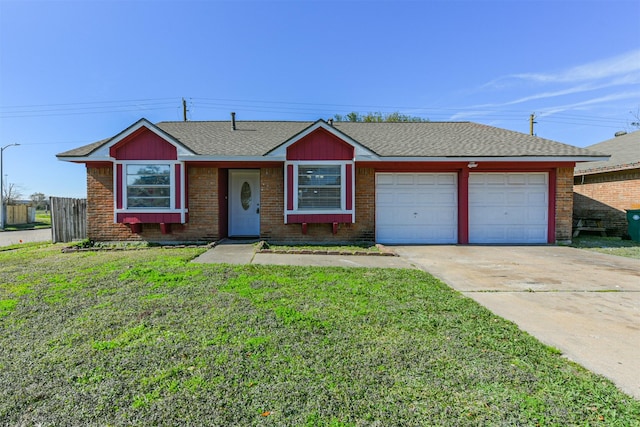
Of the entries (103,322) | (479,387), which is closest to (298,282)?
(103,322)

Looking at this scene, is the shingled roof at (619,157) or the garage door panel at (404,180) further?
the shingled roof at (619,157)

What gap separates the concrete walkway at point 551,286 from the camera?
3.00m

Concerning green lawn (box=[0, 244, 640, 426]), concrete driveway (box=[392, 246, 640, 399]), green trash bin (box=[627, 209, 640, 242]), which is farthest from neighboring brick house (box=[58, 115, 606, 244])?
green lawn (box=[0, 244, 640, 426])

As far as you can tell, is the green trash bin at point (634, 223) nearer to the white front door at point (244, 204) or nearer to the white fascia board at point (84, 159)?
the white front door at point (244, 204)

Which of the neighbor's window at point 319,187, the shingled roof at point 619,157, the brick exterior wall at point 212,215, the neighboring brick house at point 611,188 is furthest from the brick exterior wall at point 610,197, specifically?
the neighbor's window at point 319,187

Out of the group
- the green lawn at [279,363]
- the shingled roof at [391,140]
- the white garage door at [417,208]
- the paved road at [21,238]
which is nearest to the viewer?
the green lawn at [279,363]

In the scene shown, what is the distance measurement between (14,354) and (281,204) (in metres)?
7.41

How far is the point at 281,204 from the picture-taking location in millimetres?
9883

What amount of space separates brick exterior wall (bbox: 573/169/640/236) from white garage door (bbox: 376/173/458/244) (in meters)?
7.26

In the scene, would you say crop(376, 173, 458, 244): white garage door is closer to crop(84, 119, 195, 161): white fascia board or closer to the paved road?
crop(84, 119, 195, 161): white fascia board

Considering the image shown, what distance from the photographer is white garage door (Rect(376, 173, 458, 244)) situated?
10234 millimetres

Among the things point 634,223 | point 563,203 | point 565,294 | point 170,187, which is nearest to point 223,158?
point 170,187

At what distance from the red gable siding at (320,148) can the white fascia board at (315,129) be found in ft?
0.32

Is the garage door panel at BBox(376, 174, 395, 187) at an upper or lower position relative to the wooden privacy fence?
upper
